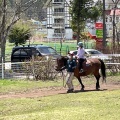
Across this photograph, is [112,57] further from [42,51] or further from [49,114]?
[49,114]

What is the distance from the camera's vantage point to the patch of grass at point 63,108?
1019 centimetres

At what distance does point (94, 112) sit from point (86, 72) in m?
7.46

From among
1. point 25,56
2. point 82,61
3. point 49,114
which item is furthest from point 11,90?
point 25,56

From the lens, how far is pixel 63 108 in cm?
1180

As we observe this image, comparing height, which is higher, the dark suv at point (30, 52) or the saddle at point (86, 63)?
the dark suv at point (30, 52)

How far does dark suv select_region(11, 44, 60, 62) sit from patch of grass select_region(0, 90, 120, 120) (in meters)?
13.4

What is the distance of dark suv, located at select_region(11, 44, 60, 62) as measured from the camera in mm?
28266

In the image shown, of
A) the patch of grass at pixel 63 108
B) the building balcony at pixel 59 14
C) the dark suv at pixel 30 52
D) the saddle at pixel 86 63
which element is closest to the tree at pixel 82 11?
the dark suv at pixel 30 52

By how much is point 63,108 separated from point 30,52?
17.5m

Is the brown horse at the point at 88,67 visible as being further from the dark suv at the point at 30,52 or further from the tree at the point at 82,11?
the tree at the point at 82,11

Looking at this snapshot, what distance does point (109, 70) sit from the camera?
25.9 m

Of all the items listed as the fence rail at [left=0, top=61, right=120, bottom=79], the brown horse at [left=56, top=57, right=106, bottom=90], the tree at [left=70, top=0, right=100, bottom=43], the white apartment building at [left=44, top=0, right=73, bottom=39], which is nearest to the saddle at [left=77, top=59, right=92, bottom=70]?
the brown horse at [left=56, top=57, right=106, bottom=90]

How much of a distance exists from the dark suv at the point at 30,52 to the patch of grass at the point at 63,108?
43.9 feet

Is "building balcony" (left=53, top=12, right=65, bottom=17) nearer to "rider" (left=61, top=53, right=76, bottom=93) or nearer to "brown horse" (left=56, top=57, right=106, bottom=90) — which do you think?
"brown horse" (left=56, top=57, right=106, bottom=90)
